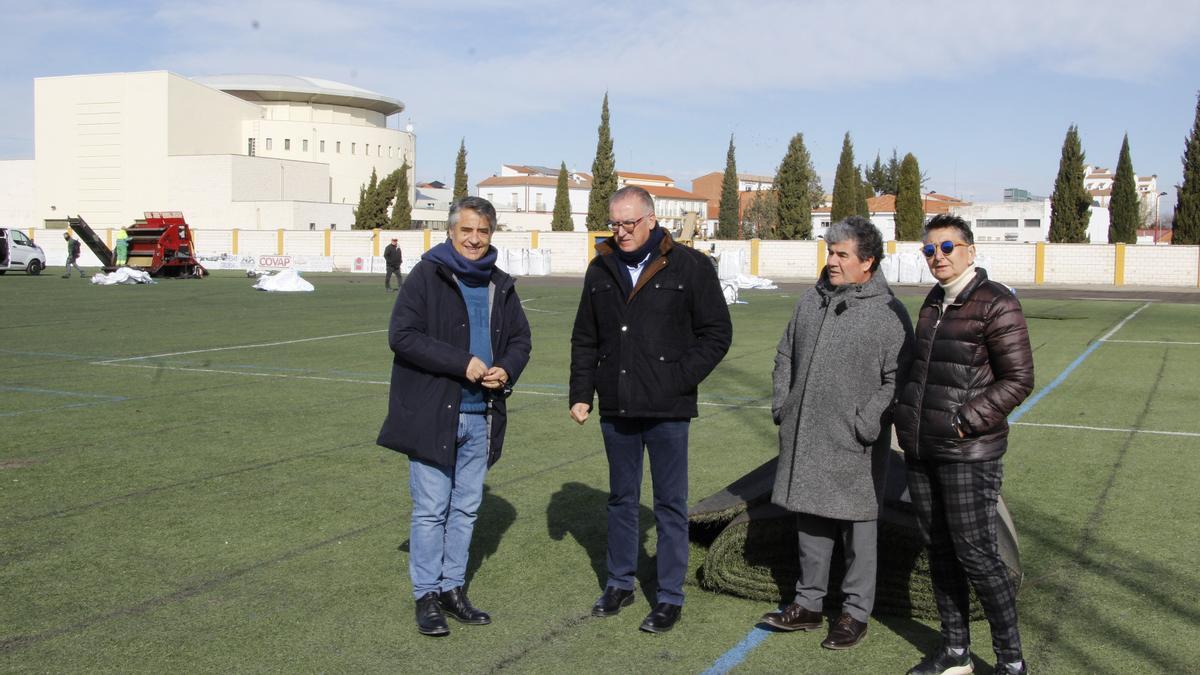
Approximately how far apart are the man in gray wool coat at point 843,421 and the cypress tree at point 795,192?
198ft

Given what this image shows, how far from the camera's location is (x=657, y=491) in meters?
4.89

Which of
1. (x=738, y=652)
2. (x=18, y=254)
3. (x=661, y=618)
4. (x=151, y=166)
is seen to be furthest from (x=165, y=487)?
(x=151, y=166)

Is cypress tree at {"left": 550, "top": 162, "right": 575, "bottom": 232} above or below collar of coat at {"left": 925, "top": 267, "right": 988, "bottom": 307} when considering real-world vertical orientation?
above

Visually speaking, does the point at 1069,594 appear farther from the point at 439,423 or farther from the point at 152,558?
the point at 152,558

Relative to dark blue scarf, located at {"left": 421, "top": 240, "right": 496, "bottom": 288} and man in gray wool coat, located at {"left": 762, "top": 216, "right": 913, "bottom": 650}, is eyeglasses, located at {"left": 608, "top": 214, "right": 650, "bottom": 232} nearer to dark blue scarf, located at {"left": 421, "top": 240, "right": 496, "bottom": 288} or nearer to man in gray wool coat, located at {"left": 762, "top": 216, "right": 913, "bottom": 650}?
dark blue scarf, located at {"left": 421, "top": 240, "right": 496, "bottom": 288}

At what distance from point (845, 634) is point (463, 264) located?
2174mm

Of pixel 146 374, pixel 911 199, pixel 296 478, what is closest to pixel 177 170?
pixel 911 199

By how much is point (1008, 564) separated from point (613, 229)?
211 cm

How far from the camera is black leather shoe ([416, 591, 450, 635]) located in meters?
4.61

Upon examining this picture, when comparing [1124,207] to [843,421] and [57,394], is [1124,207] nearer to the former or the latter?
[57,394]

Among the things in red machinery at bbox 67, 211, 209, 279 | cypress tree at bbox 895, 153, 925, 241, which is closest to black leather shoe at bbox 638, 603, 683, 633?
red machinery at bbox 67, 211, 209, 279

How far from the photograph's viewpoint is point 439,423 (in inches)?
184

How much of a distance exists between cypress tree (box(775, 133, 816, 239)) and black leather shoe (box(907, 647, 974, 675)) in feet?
199

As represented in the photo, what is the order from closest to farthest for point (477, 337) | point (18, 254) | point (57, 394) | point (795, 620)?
point (795, 620) → point (477, 337) → point (57, 394) → point (18, 254)
